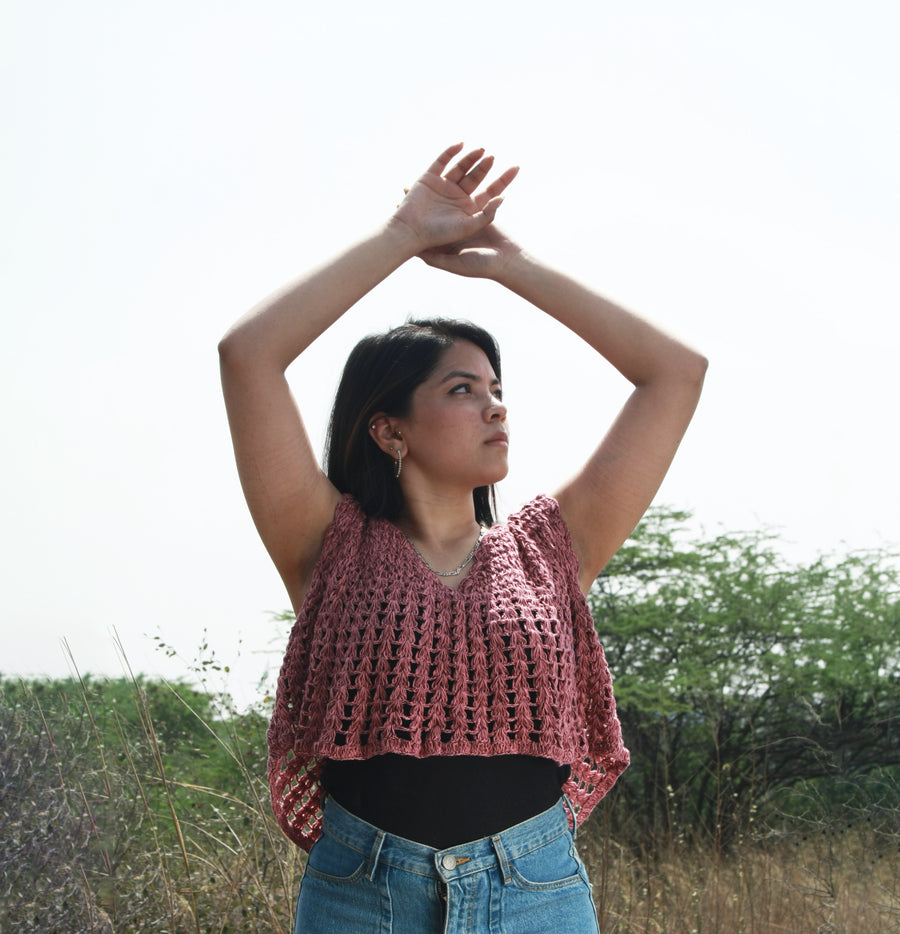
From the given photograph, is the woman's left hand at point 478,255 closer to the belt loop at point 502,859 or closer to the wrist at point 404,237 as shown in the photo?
the wrist at point 404,237

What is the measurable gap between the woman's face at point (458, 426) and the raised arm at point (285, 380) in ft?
0.67

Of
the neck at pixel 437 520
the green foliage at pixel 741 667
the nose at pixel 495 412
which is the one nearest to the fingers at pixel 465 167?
the nose at pixel 495 412

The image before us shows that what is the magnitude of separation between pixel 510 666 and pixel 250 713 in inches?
101

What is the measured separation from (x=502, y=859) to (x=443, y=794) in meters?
0.14

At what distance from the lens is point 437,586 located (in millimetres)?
1848

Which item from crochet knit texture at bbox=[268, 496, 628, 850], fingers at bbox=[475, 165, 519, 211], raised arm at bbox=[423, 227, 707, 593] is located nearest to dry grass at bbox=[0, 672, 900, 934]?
crochet knit texture at bbox=[268, 496, 628, 850]

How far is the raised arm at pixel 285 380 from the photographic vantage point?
1.80m

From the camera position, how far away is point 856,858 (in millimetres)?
3916

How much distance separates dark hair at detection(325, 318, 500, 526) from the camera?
6.68 ft

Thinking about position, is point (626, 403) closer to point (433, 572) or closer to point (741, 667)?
point (433, 572)

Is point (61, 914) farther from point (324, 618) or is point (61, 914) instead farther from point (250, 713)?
point (324, 618)

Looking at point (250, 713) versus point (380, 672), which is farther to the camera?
point (250, 713)

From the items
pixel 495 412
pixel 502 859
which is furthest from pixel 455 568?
pixel 502 859

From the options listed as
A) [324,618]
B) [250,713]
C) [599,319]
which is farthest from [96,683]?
[599,319]
